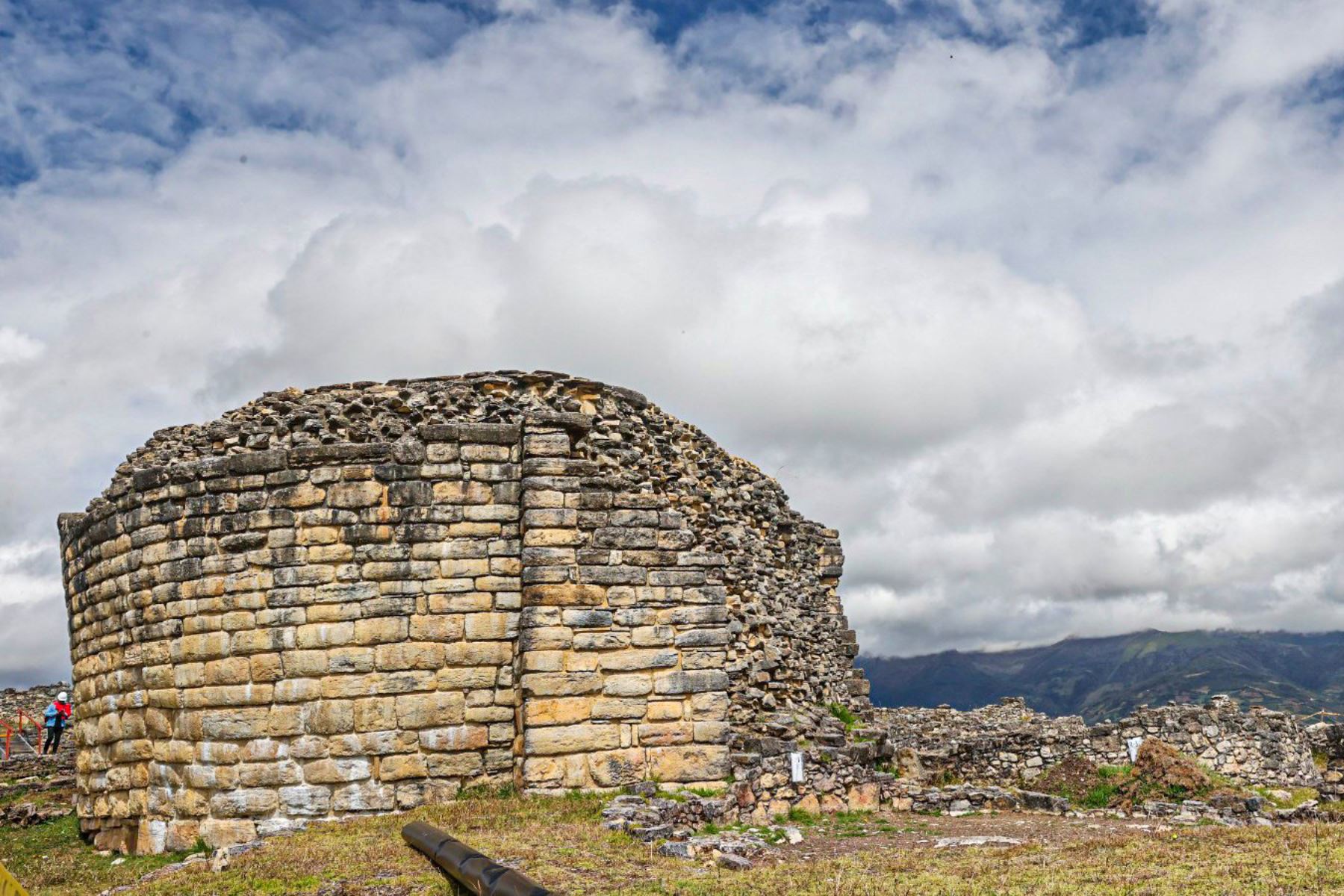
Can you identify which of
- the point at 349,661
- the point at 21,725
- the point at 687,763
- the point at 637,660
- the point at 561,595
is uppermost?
the point at 561,595

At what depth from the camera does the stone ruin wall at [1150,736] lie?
22547 millimetres

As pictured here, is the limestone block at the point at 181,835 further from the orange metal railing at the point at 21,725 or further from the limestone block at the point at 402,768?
the orange metal railing at the point at 21,725

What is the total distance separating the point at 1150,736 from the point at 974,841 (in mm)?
11529

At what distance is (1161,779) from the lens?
17.9 metres

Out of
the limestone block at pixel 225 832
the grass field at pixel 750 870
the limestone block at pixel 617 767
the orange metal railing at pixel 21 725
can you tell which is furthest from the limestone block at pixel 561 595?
the orange metal railing at pixel 21 725

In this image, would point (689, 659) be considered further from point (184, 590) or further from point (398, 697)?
point (184, 590)

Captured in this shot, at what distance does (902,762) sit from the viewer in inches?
777

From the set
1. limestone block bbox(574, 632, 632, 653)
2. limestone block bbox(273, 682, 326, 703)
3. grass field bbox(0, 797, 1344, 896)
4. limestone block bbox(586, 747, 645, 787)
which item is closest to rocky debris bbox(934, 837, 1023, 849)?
grass field bbox(0, 797, 1344, 896)

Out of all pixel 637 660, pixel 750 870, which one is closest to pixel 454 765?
pixel 637 660

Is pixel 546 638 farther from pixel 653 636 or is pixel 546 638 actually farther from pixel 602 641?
pixel 653 636

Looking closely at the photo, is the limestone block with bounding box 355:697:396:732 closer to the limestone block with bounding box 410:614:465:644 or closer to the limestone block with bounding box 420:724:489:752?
the limestone block with bounding box 420:724:489:752

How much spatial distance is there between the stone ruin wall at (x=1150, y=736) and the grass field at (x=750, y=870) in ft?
33.3

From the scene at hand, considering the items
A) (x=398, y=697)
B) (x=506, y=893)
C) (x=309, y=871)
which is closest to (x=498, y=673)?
(x=398, y=697)

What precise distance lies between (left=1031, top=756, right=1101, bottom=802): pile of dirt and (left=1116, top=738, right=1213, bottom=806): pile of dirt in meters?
1.16
